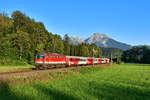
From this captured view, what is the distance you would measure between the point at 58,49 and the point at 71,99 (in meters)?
63.9

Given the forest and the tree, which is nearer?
the forest

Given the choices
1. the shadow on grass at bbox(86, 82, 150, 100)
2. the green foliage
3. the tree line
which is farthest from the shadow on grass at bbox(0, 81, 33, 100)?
the green foliage

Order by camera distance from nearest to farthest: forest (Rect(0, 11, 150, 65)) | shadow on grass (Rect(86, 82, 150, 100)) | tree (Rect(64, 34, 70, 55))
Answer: shadow on grass (Rect(86, 82, 150, 100)) → forest (Rect(0, 11, 150, 65)) → tree (Rect(64, 34, 70, 55))

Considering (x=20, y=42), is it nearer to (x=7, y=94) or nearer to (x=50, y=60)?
(x=50, y=60)

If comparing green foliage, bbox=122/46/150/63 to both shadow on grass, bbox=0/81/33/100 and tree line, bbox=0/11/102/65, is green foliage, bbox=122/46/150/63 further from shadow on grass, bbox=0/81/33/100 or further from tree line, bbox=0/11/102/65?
shadow on grass, bbox=0/81/33/100

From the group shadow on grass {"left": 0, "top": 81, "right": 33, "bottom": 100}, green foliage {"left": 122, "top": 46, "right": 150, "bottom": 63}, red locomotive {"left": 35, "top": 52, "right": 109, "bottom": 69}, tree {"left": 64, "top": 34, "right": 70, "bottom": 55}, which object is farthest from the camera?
green foliage {"left": 122, "top": 46, "right": 150, "bottom": 63}

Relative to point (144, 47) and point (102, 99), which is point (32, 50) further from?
point (144, 47)

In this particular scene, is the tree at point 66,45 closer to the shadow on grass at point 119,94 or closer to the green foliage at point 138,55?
the green foliage at point 138,55

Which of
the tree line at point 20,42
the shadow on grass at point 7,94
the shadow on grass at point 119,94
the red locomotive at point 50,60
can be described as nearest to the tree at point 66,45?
the tree line at point 20,42

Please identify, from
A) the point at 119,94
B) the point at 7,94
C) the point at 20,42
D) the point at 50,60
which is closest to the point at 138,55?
the point at 20,42

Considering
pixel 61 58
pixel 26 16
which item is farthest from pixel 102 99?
pixel 26 16

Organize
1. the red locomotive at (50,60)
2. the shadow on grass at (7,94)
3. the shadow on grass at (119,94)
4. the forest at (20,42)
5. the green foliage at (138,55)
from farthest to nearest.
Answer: the green foliage at (138,55) < the forest at (20,42) < the red locomotive at (50,60) < the shadow on grass at (119,94) < the shadow on grass at (7,94)

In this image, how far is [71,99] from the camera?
26.3 ft

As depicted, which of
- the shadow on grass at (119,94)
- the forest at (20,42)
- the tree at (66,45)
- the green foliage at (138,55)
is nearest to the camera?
the shadow on grass at (119,94)
